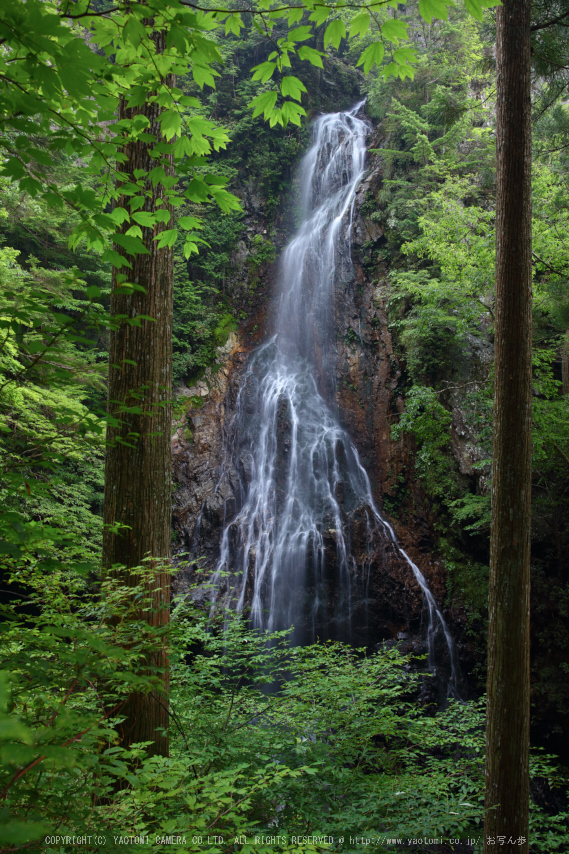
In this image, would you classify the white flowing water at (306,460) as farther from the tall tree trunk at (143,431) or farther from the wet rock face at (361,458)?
the tall tree trunk at (143,431)

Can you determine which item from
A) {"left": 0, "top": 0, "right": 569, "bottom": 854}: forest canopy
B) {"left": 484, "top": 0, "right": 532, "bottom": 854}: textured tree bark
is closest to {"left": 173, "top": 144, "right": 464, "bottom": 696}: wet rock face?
{"left": 0, "top": 0, "right": 569, "bottom": 854}: forest canopy

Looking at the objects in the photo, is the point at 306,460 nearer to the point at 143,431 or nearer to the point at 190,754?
the point at 190,754

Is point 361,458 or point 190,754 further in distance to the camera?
point 361,458

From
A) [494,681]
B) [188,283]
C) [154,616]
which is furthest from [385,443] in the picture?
[154,616]

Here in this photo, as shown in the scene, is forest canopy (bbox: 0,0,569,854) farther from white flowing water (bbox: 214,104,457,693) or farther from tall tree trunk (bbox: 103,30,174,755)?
white flowing water (bbox: 214,104,457,693)

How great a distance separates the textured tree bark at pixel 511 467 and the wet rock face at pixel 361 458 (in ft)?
21.1

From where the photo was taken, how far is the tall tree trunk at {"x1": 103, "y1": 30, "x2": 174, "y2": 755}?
8.90 feet

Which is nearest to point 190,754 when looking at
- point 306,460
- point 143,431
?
point 143,431

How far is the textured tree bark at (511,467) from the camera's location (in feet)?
10.3

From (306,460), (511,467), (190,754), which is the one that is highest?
(306,460)

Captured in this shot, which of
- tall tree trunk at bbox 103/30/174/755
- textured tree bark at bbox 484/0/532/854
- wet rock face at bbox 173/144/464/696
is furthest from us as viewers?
wet rock face at bbox 173/144/464/696

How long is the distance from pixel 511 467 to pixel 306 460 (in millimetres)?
8888

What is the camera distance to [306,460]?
12250 millimetres

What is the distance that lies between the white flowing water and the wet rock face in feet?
0.38
